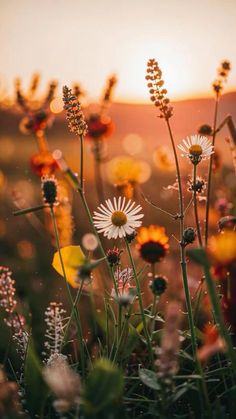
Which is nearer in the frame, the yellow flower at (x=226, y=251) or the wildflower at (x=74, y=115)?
the yellow flower at (x=226, y=251)

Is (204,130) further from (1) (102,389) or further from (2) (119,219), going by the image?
(1) (102,389)

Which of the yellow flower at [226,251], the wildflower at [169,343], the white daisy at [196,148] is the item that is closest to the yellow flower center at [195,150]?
the white daisy at [196,148]

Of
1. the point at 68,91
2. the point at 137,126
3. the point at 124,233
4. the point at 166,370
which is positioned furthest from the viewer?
the point at 137,126

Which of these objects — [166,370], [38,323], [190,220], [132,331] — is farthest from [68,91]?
[190,220]

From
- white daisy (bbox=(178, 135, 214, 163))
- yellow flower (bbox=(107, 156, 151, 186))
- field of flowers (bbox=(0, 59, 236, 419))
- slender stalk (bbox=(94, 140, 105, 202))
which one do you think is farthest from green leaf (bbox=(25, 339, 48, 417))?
yellow flower (bbox=(107, 156, 151, 186))

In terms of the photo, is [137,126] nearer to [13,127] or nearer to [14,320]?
[13,127]

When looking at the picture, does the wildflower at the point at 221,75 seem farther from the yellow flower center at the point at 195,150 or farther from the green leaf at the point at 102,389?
the green leaf at the point at 102,389

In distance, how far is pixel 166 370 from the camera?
84 centimetres

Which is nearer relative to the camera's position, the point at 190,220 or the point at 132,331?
the point at 132,331

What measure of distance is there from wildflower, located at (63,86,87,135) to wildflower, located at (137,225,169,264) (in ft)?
0.95

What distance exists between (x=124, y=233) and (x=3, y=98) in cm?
187

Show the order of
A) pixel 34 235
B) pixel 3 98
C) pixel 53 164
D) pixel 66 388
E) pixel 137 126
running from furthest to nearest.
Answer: pixel 137 126
pixel 34 235
pixel 3 98
pixel 53 164
pixel 66 388

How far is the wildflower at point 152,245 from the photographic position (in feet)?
3.53

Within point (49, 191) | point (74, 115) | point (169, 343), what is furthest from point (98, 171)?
point (169, 343)
